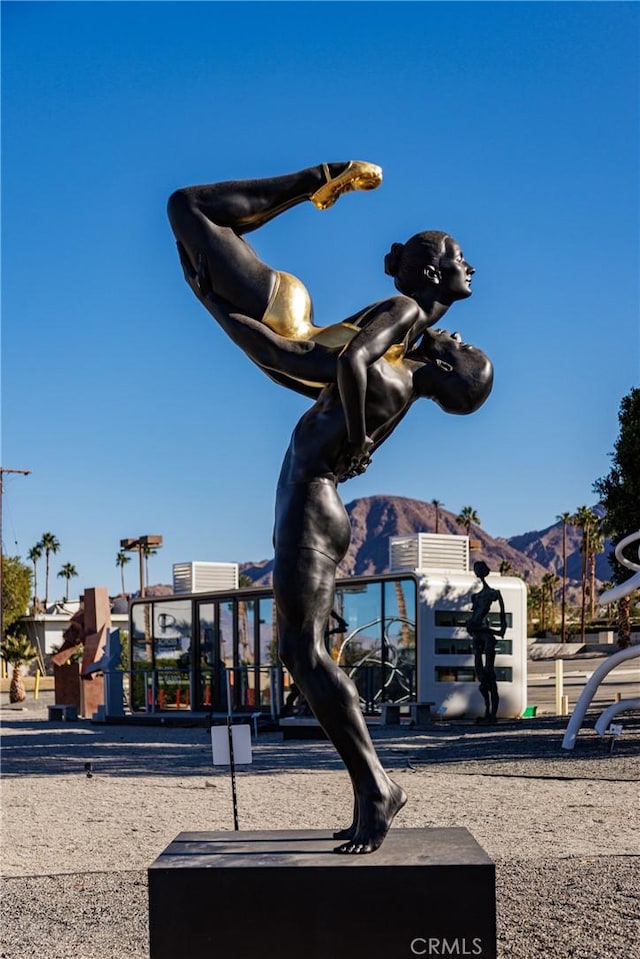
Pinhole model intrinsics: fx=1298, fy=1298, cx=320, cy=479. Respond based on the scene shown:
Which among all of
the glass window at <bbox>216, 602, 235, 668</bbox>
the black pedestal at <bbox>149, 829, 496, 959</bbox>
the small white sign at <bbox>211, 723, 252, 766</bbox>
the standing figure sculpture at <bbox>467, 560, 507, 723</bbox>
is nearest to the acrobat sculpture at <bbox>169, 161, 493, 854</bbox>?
the black pedestal at <bbox>149, 829, 496, 959</bbox>

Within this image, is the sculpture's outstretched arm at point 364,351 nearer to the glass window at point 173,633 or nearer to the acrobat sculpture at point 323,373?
the acrobat sculpture at point 323,373

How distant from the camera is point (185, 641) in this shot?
28422mm

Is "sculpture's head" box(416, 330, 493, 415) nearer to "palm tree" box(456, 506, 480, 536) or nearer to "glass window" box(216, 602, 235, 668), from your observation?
"glass window" box(216, 602, 235, 668)

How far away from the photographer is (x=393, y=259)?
6160mm

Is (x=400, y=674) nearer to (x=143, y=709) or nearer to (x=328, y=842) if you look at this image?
(x=143, y=709)

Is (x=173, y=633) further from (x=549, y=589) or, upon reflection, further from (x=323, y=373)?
(x=549, y=589)

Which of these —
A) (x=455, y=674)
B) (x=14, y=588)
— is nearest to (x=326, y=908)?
(x=455, y=674)

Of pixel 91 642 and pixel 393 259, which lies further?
pixel 91 642

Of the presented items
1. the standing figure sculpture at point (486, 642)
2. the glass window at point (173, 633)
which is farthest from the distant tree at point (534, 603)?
the standing figure sculpture at point (486, 642)

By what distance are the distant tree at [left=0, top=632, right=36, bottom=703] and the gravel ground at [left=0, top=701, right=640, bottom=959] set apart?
768 inches

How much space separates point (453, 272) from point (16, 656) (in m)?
37.5

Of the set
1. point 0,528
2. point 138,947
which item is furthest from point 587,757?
point 0,528

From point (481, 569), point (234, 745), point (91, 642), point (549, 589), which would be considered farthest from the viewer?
point (549, 589)

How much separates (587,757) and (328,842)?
11.1 m
